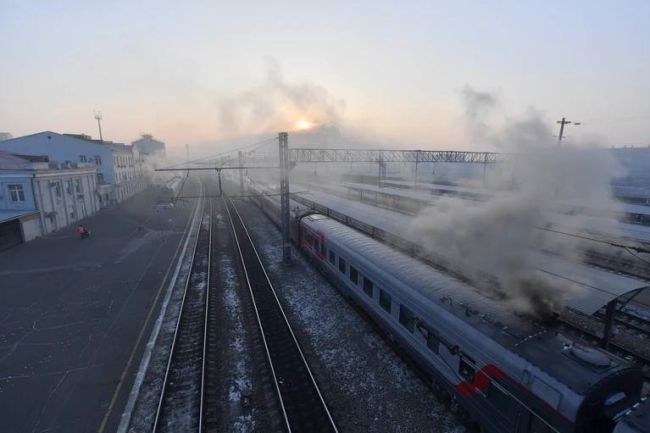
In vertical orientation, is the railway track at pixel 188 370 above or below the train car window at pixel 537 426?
below

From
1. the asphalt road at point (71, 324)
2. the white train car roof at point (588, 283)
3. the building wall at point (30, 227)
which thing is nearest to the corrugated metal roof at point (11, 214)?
the building wall at point (30, 227)

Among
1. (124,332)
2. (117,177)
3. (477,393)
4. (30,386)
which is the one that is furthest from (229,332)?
(117,177)

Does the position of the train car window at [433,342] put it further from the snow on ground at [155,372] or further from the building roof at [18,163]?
the building roof at [18,163]

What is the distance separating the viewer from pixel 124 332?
41.2 feet

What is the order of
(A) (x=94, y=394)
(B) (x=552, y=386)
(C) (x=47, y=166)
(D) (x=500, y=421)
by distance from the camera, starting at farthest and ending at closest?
(C) (x=47, y=166), (A) (x=94, y=394), (D) (x=500, y=421), (B) (x=552, y=386)

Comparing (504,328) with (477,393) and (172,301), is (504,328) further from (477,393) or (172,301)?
(172,301)

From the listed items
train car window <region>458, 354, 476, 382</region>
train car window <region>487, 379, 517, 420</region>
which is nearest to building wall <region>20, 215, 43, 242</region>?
train car window <region>458, 354, 476, 382</region>

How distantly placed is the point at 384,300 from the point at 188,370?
6824mm

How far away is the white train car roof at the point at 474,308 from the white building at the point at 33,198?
89.9 feet

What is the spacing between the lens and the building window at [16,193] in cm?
2681

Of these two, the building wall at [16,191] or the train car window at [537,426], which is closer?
the train car window at [537,426]

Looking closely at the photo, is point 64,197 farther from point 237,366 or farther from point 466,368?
point 466,368

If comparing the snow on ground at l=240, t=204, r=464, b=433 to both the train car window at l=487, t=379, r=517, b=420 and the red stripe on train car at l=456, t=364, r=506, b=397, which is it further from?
the train car window at l=487, t=379, r=517, b=420

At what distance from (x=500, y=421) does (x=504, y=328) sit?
72.7 inches
